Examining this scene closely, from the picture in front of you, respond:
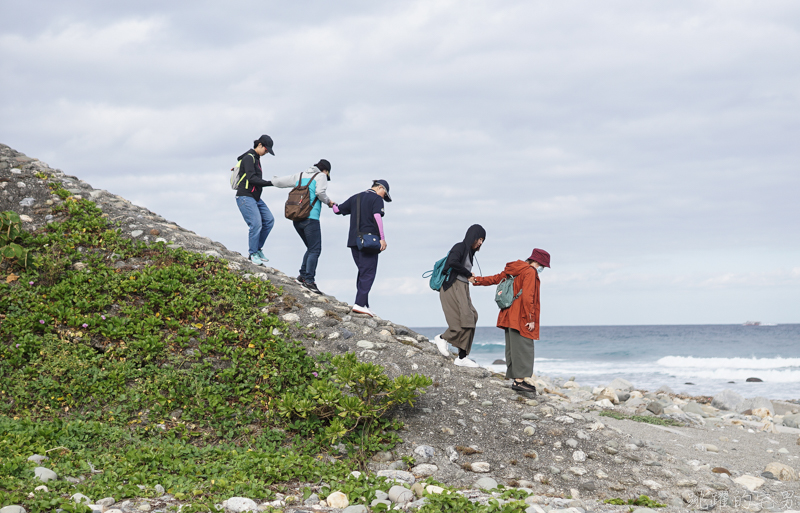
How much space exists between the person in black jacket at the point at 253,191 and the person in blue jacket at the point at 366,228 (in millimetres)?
2293

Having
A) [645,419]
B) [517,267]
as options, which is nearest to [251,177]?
[517,267]

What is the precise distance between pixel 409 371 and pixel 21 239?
7.23 m

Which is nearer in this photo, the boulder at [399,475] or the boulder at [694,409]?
Result: the boulder at [399,475]

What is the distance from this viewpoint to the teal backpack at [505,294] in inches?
328

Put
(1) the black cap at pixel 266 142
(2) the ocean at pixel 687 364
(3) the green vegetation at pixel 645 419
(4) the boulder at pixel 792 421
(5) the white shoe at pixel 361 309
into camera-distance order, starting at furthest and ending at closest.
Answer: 1. (2) the ocean at pixel 687 364
2. (4) the boulder at pixel 792 421
3. (1) the black cap at pixel 266 142
4. (3) the green vegetation at pixel 645 419
5. (5) the white shoe at pixel 361 309

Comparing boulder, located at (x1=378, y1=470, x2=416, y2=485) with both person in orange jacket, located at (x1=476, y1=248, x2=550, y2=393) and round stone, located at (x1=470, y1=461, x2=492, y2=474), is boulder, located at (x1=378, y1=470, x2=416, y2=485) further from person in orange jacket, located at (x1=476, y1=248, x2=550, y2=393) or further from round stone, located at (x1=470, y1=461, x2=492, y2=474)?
person in orange jacket, located at (x1=476, y1=248, x2=550, y2=393)

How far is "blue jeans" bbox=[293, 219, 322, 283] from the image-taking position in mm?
11008

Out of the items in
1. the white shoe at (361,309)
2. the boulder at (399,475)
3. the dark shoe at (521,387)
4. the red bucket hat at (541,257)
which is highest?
the red bucket hat at (541,257)

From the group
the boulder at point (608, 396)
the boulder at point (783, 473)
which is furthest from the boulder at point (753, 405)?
the boulder at point (783, 473)

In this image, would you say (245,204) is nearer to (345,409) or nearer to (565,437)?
(345,409)

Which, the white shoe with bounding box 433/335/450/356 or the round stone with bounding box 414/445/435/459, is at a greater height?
the white shoe with bounding box 433/335/450/356

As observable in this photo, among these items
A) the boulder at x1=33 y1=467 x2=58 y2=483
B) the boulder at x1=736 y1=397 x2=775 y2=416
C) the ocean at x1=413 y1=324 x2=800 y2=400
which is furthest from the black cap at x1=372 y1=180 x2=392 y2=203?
the ocean at x1=413 y1=324 x2=800 y2=400

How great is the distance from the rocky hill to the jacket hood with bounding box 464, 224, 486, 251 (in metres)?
1.96

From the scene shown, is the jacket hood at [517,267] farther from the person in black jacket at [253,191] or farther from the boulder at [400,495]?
the person in black jacket at [253,191]
